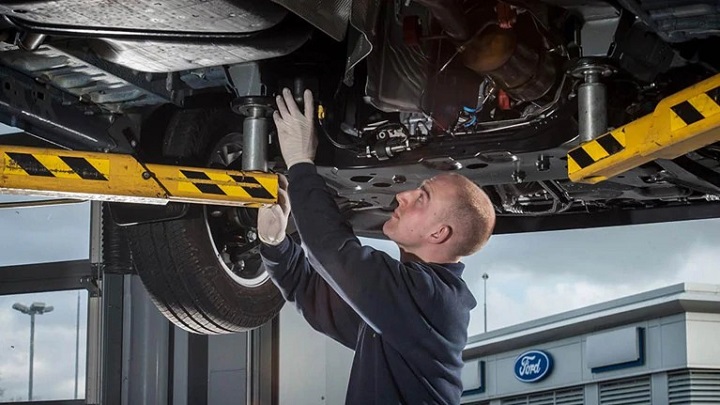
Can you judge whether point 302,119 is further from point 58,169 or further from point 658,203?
point 658,203

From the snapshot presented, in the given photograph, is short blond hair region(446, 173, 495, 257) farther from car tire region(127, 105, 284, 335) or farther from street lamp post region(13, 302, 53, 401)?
street lamp post region(13, 302, 53, 401)

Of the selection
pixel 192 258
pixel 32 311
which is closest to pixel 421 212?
pixel 192 258

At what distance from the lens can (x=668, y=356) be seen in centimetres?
1802

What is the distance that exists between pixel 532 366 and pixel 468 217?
18.1 m

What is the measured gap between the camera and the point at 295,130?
108 inches

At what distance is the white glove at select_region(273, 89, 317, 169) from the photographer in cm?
262

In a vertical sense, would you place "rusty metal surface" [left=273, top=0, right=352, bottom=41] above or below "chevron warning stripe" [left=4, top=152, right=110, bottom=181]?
above

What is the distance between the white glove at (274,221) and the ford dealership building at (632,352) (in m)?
15.5

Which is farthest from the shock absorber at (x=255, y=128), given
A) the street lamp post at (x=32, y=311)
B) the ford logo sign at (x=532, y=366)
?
the ford logo sign at (x=532, y=366)

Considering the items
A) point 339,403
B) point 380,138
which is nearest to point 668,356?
point 339,403

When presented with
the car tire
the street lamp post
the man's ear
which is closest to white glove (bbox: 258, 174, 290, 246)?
the man's ear

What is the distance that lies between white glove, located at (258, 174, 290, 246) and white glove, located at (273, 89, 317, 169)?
184mm

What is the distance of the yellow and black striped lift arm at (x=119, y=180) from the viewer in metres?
2.99

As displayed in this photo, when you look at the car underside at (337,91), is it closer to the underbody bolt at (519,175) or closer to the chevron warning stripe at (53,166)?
the underbody bolt at (519,175)
